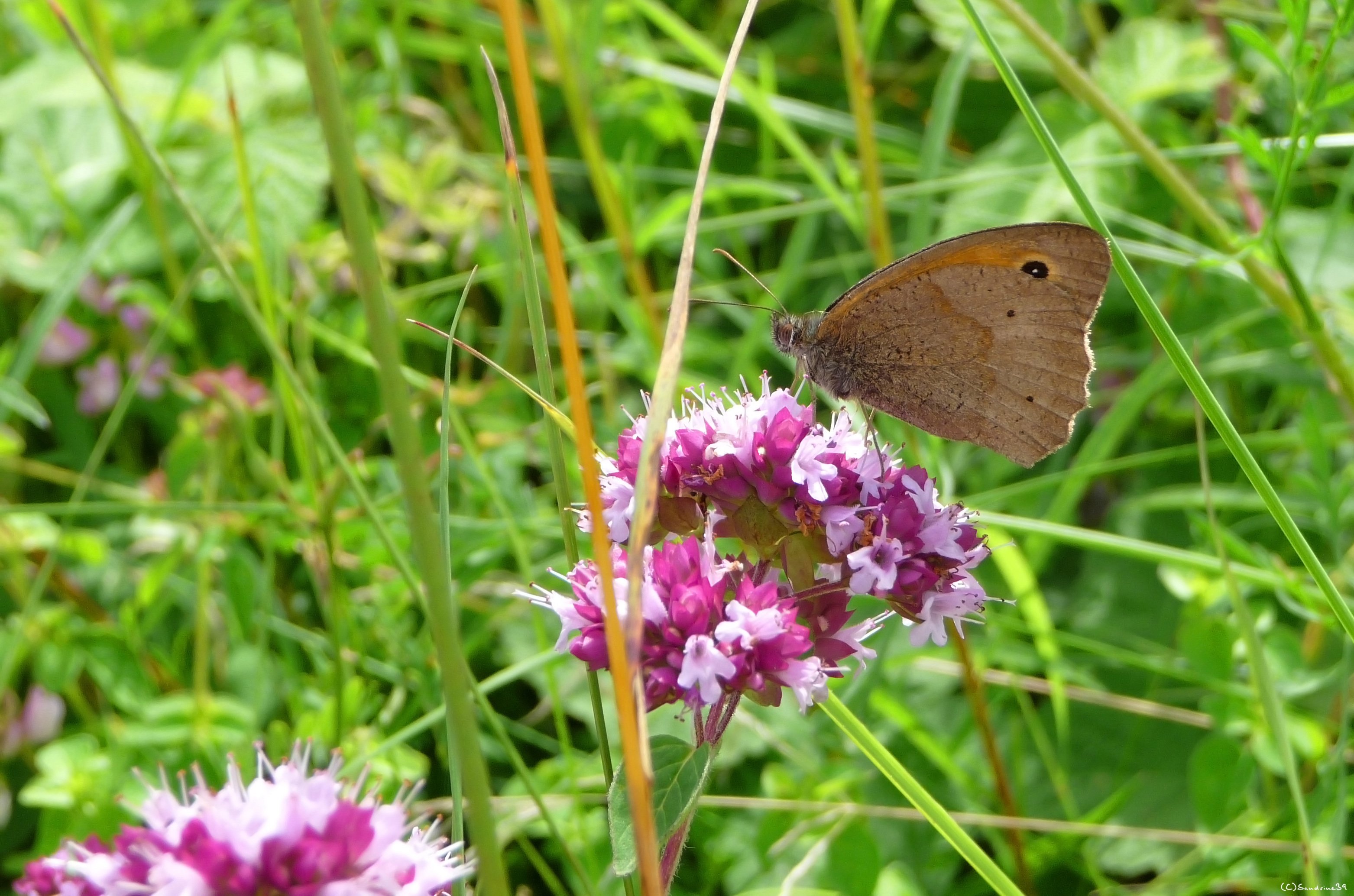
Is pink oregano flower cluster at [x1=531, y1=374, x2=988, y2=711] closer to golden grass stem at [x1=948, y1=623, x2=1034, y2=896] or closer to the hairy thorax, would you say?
the hairy thorax

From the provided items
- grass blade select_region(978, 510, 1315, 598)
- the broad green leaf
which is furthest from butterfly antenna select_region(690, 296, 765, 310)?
the broad green leaf

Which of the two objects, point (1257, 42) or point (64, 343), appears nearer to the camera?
point (1257, 42)

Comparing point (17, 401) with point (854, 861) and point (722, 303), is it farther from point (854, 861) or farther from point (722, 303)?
point (854, 861)

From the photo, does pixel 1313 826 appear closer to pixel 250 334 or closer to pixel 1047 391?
pixel 1047 391

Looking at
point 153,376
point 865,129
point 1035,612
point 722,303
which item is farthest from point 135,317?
point 1035,612

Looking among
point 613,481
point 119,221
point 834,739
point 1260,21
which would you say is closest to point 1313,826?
point 834,739

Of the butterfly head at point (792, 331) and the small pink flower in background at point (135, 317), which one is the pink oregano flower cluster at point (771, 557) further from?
the small pink flower in background at point (135, 317)

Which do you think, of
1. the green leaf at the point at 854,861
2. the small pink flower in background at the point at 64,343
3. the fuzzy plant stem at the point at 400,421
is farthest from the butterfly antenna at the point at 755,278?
the small pink flower in background at the point at 64,343
